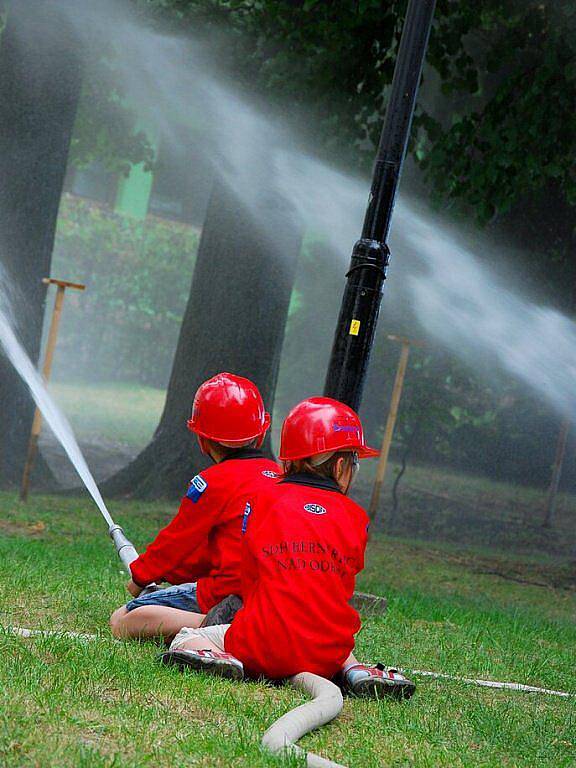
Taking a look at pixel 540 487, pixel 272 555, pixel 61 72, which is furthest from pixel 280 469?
pixel 540 487

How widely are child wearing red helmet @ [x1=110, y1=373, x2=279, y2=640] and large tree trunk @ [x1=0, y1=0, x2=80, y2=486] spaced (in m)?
5.67

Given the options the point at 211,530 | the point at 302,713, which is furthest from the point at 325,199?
the point at 302,713

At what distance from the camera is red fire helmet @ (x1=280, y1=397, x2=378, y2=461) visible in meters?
3.97

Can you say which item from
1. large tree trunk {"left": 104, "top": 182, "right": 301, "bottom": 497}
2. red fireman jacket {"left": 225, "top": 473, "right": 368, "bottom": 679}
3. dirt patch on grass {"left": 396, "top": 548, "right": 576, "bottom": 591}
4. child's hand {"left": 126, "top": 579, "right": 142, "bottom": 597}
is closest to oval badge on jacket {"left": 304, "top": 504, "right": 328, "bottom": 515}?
red fireman jacket {"left": 225, "top": 473, "right": 368, "bottom": 679}

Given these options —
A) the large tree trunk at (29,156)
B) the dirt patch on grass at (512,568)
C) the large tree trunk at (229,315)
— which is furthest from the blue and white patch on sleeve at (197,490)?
the large tree trunk at (29,156)

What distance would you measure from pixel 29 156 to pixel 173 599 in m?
6.30

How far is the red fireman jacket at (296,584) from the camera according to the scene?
3750 mm

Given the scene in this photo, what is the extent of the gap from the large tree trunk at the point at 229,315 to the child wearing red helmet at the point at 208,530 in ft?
17.6

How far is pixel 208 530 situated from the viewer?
4.29 m

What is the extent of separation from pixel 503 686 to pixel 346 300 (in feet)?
7.07

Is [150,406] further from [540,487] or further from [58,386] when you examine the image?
[540,487]

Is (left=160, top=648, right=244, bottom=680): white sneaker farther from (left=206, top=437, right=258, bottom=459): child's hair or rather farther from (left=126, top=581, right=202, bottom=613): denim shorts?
(left=206, top=437, right=258, bottom=459): child's hair

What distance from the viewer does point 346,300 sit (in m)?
5.72

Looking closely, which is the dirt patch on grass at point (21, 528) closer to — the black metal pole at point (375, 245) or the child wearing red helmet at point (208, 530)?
the black metal pole at point (375, 245)
